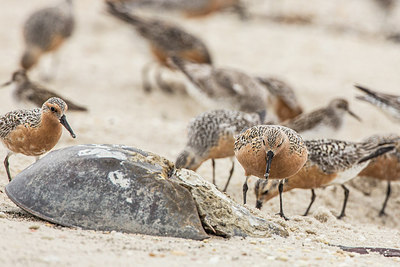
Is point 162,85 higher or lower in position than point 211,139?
lower

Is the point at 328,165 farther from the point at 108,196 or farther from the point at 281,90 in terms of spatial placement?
the point at 281,90

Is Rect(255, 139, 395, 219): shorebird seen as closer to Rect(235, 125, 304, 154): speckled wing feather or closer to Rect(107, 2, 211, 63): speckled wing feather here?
Rect(235, 125, 304, 154): speckled wing feather

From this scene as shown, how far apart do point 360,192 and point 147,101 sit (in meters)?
4.36

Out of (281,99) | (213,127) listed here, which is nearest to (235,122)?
(213,127)

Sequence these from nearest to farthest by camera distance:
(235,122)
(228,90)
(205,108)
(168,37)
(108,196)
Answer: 1. (108,196)
2. (235,122)
3. (228,90)
4. (205,108)
5. (168,37)

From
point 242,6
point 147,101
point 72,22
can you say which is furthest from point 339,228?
point 242,6

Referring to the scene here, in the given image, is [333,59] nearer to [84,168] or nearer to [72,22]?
[72,22]

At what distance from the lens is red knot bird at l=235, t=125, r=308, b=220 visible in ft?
21.5

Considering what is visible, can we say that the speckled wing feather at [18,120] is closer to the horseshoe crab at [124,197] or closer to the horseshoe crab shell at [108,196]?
the horseshoe crab at [124,197]

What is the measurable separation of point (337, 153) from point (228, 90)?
3.25m

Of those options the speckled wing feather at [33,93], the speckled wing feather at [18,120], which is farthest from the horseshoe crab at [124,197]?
the speckled wing feather at [33,93]

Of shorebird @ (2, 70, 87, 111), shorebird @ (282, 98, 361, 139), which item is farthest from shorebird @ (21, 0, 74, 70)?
shorebird @ (282, 98, 361, 139)

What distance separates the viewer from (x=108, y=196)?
5.50 m

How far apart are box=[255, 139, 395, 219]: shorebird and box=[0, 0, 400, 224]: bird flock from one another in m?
0.01
